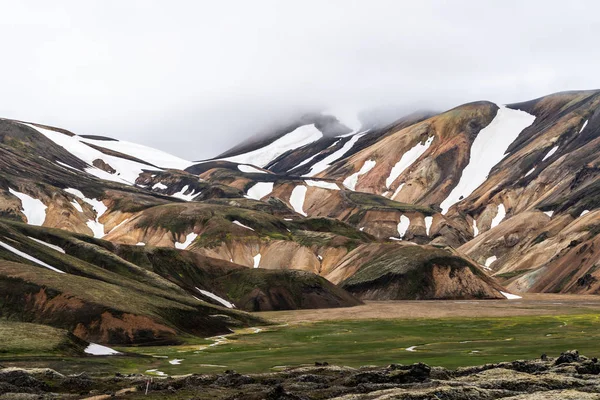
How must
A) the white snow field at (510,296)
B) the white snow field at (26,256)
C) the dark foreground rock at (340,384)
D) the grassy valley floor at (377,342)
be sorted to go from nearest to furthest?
1. the dark foreground rock at (340,384)
2. the grassy valley floor at (377,342)
3. the white snow field at (26,256)
4. the white snow field at (510,296)

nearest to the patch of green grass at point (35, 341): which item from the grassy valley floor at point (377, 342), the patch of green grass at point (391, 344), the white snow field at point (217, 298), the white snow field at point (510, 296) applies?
the grassy valley floor at point (377, 342)

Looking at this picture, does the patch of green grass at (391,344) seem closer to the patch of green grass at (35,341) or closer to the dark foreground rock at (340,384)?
the patch of green grass at (35,341)

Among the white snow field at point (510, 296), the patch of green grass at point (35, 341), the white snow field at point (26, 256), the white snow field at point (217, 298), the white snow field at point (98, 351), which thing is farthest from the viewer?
the white snow field at point (510, 296)

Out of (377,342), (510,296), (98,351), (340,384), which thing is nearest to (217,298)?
(510,296)

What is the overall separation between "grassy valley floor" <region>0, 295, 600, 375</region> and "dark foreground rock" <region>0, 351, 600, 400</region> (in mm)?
11729

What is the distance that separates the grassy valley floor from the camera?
65.1m

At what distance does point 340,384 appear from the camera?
143 ft

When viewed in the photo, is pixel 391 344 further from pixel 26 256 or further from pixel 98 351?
pixel 26 256

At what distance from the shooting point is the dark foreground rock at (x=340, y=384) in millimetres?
34809

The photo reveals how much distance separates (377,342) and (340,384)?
46.2 m

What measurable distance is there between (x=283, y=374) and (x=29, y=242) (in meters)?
92.6

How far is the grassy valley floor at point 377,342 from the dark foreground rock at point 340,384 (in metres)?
11.7

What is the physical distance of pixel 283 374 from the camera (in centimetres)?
5041

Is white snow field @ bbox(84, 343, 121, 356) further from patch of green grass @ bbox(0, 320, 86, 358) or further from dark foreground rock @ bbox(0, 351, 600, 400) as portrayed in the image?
dark foreground rock @ bbox(0, 351, 600, 400)
